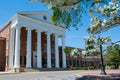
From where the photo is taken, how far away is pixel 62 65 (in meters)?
52.3

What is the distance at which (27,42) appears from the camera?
4312 centimetres

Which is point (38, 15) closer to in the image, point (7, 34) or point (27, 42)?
point (27, 42)

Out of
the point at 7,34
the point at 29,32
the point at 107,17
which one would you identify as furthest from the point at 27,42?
the point at 107,17

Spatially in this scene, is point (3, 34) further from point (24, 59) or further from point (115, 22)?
point (115, 22)

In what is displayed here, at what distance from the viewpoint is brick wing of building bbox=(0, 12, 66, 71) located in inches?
1662

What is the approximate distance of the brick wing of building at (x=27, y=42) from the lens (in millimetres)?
42219

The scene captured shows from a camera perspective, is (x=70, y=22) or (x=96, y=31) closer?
(x=70, y=22)

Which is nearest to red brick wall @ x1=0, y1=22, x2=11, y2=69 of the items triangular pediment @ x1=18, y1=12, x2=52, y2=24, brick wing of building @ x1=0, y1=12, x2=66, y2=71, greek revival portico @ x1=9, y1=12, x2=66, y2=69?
brick wing of building @ x1=0, y1=12, x2=66, y2=71

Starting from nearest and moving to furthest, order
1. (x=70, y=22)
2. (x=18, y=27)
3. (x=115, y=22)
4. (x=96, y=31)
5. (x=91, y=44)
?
(x=70, y=22), (x=115, y=22), (x=96, y=31), (x=91, y=44), (x=18, y=27)

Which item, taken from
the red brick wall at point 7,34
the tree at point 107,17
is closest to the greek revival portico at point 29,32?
the red brick wall at point 7,34

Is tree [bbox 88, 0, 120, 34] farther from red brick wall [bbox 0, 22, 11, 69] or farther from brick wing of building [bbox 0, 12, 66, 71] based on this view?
red brick wall [bbox 0, 22, 11, 69]

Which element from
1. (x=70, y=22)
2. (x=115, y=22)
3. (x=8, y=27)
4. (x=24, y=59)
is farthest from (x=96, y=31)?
(x=8, y=27)

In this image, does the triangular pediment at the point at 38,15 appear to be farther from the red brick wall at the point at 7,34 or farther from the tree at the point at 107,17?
the tree at the point at 107,17

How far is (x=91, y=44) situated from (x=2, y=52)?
117ft
